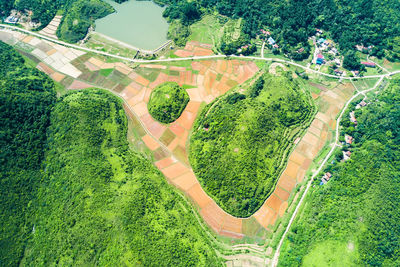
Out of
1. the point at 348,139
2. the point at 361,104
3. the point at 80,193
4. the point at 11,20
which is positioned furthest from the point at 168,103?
the point at 11,20

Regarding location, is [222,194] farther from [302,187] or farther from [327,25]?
[327,25]

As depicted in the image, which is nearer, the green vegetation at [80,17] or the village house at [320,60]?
the village house at [320,60]

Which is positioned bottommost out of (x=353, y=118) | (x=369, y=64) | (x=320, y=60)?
(x=353, y=118)

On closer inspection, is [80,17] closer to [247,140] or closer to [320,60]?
[247,140]

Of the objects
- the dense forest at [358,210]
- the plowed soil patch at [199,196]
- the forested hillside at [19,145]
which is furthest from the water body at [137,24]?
the dense forest at [358,210]

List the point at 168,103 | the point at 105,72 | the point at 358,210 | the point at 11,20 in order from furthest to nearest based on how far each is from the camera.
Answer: the point at 11,20 < the point at 105,72 < the point at 168,103 < the point at 358,210

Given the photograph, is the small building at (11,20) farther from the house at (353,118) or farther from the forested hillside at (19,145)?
the house at (353,118)

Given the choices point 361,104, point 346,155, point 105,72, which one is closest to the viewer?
point 346,155
